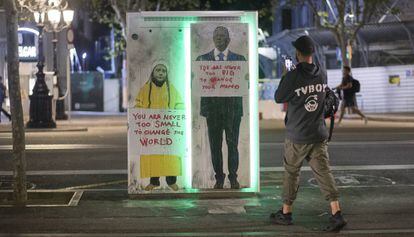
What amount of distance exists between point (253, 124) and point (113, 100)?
26.2 m

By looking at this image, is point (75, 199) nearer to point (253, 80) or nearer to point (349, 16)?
point (253, 80)

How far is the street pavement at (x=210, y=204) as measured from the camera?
6754mm

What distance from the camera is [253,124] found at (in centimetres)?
793

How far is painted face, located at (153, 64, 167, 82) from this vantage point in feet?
25.7

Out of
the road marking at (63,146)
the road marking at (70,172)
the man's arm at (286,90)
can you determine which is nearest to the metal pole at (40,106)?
the road marking at (63,146)

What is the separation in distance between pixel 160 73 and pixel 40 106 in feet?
45.5

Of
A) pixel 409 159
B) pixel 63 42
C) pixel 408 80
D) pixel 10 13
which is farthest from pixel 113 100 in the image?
pixel 10 13

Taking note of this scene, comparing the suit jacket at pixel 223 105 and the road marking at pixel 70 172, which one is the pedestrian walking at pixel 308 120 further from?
the road marking at pixel 70 172

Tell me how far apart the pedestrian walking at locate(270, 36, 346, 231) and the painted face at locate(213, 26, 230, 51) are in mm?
1261

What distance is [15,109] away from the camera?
25.5ft

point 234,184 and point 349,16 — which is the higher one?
point 349,16

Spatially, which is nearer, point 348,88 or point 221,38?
point 221,38

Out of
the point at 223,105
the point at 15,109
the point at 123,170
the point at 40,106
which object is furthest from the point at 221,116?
the point at 40,106

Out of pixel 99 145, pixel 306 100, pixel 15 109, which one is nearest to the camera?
pixel 306 100
